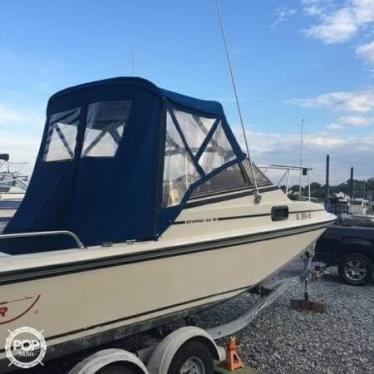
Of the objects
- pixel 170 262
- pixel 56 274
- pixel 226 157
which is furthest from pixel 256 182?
pixel 56 274

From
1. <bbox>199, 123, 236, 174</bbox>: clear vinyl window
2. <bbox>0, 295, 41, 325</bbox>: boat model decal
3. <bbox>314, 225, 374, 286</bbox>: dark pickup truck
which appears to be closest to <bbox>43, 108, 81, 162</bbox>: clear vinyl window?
<bbox>199, 123, 236, 174</bbox>: clear vinyl window

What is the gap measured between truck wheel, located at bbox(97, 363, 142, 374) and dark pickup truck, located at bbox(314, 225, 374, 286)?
681cm

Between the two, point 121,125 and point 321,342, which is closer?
point 121,125

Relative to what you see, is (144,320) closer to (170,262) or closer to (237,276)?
(170,262)

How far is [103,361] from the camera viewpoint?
3.68 m

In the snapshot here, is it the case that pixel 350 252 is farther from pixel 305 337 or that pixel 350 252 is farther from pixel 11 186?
pixel 11 186

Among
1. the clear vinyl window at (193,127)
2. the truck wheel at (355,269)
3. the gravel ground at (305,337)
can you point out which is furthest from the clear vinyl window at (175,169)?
the truck wheel at (355,269)

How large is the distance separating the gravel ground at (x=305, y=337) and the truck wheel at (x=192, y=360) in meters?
0.76

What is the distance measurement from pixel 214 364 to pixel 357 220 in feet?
23.7

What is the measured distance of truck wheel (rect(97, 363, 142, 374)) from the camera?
3706 mm

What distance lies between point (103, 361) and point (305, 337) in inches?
128

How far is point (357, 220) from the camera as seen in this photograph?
11.2 m

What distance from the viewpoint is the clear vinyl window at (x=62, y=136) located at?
202 inches

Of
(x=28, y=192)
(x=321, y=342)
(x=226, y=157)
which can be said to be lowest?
(x=321, y=342)
